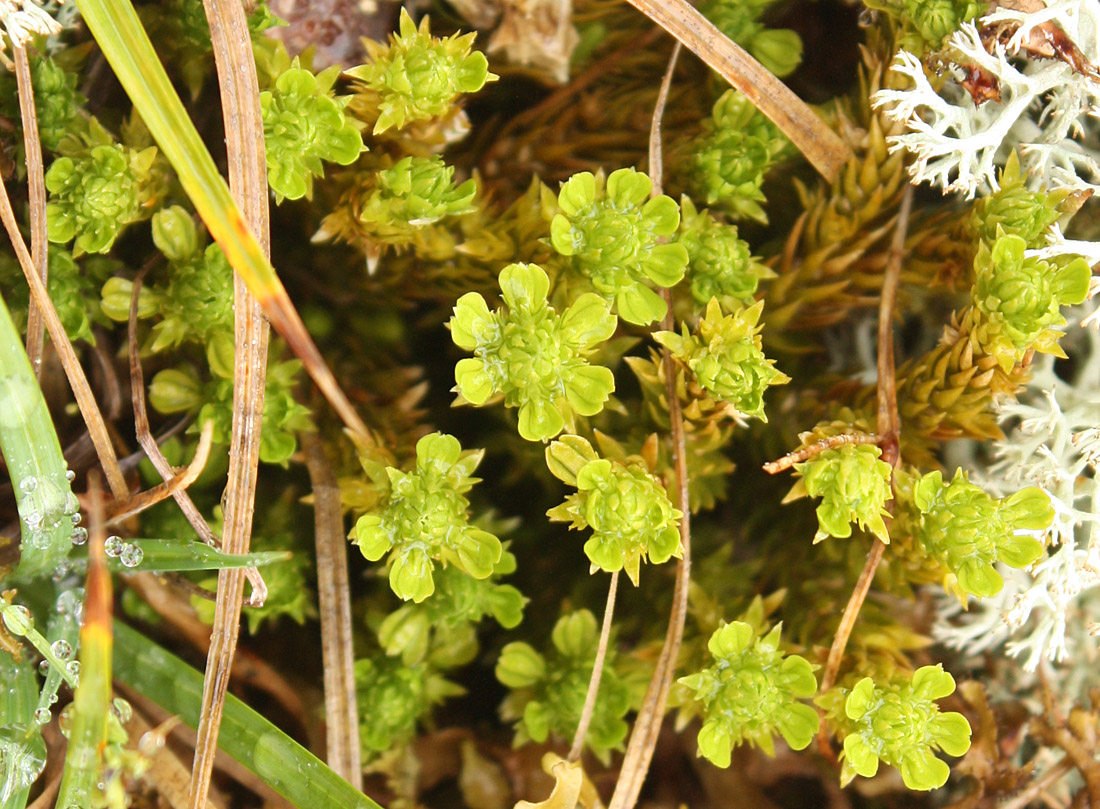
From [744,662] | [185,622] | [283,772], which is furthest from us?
[185,622]

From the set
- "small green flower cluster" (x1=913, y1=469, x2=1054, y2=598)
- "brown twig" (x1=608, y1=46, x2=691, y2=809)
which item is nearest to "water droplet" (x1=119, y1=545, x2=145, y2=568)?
"brown twig" (x1=608, y1=46, x2=691, y2=809)

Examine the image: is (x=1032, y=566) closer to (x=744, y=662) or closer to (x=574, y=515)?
(x=744, y=662)

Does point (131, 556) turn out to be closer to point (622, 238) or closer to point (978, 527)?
point (622, 238)

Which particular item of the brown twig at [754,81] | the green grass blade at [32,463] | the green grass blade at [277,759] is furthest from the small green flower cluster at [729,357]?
the green grass blade at [32,463]

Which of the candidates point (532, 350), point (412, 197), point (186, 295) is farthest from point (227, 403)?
point (532, 350)

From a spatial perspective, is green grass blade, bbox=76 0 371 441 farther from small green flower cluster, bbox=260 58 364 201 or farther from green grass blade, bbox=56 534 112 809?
green grass blade, bbox=56 534 112 809

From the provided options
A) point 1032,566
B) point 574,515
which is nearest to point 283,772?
point 574,515

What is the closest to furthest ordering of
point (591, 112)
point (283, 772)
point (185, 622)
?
point (283, 772) < point (185, 622) < point (591, 112)
